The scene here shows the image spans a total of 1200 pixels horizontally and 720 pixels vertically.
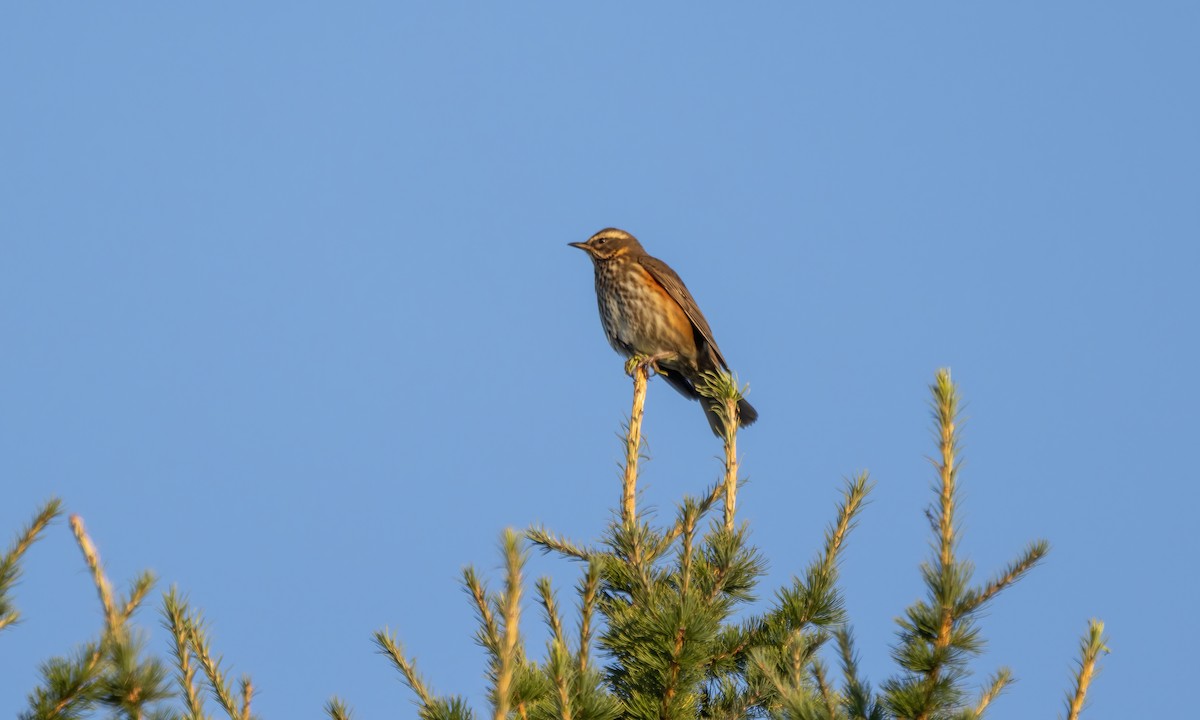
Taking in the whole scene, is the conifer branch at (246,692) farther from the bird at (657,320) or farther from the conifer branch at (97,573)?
the bird at (657,320)

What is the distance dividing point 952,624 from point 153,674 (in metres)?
1.98

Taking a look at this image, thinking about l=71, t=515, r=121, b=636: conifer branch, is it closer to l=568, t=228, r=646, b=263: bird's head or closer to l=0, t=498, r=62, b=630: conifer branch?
l=0, t=498, r=62, b=630: conifer branch

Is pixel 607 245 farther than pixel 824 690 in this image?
Yes

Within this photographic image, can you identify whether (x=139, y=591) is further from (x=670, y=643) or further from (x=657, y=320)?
→ (x=657, y=320)

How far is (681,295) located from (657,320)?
0.47m

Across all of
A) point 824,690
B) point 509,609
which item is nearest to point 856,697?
point 824,690

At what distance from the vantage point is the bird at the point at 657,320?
11.3 meters

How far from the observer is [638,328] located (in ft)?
37.1

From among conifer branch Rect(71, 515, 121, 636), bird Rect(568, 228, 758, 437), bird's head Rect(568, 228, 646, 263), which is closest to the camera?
conifer branch Rect(71, 515, 121, 636)

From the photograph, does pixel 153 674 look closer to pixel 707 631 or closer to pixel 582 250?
pixel 707 631

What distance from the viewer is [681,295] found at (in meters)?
11.6

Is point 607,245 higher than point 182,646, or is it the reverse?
point 607,245

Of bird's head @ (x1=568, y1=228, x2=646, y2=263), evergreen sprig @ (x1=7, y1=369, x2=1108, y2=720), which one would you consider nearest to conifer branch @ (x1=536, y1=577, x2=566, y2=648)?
evergreen sprig @ (x1=7, y1=369, x2=1108, y2=720)

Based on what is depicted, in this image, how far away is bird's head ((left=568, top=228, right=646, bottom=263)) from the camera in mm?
12109
